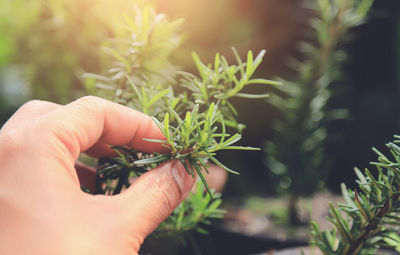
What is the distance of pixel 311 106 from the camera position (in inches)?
31.1

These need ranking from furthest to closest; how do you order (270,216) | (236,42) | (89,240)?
(236,42) < (270,216) < (89,240)

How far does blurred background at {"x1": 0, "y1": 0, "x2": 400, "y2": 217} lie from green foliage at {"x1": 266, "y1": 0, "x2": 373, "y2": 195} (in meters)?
0.18

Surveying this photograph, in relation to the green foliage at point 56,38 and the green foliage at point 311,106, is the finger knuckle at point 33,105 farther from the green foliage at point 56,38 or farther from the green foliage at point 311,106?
the green foliage at point 311,106

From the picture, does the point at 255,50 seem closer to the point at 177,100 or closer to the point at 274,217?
the point at 274,217

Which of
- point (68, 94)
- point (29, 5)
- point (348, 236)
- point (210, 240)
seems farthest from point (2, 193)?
point (29, 5)

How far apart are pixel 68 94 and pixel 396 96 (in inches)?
42.0

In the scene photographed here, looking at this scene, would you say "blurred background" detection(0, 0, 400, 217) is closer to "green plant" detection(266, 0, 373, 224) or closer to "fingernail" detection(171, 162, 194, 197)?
"green plant" detection(266, 0, 373, 224)

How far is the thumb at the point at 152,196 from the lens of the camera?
41 cm

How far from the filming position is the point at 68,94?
1035mm

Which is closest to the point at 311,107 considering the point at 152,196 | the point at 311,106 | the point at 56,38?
the point at 311,106

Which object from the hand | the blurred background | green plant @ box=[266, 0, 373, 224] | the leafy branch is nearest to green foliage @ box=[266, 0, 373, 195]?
green plant @ box=[266, 0, 373, 224]

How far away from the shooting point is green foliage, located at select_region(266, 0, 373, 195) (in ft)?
2.43

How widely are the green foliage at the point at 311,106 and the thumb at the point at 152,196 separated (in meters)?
0.39

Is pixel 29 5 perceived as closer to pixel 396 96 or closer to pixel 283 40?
pixel 283 40
